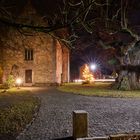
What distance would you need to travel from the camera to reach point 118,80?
34.0 m

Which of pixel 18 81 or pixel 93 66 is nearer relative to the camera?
pixel 18 81

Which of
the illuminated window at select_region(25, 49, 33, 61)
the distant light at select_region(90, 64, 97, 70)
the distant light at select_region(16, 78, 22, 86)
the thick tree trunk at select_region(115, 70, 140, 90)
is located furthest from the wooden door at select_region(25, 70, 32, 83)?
the distant light at select_region(90, 64, 97, 70)

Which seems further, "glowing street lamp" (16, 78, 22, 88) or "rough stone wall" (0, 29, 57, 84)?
"rough stone wall" (0, 29, 57, 84)

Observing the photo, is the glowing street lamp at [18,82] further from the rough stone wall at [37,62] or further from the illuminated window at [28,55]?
the illuminated window at [28,55]

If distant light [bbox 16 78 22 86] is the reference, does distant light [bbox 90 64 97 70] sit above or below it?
above

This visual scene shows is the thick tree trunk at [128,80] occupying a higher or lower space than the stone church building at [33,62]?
lower

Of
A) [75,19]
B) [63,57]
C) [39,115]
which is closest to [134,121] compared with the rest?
[39,115]

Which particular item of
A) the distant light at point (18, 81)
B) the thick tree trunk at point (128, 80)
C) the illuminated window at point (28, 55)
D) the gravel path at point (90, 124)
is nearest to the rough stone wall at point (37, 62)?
the illuminated window at point (28, 55)

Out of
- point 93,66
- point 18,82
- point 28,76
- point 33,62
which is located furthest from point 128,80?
point 93,66

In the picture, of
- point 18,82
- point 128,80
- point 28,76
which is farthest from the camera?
point 28,76

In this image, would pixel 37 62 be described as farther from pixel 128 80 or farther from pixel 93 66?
pixel 93 66

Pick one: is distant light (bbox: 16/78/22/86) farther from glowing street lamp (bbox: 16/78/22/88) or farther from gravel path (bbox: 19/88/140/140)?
gravel path (bbox: 19/88/140/140)

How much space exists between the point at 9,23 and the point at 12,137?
367 cm

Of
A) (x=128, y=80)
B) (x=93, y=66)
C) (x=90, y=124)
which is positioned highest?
(x=93, y=66)
